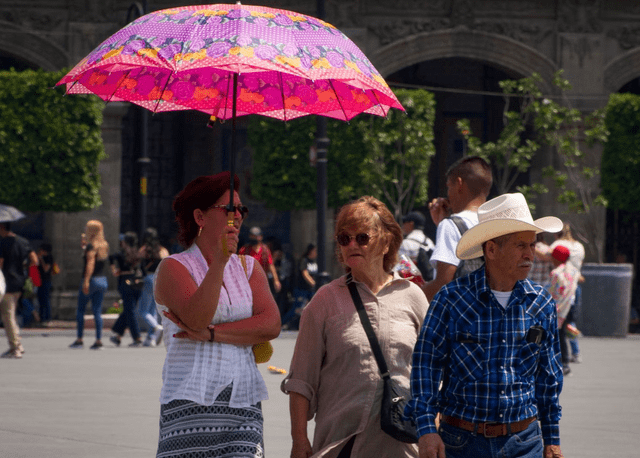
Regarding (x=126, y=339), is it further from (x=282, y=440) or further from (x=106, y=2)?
(x=282, y=440)

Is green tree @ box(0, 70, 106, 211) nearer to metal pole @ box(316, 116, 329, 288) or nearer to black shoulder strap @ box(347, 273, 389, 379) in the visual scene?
metal pole @ box(316, 116, 329, 288)

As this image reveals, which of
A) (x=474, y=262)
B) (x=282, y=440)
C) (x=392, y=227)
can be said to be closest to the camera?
(x=392, y=227)

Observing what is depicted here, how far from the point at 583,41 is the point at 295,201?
6783mm

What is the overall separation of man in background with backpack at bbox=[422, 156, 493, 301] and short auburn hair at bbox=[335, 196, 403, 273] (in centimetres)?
138

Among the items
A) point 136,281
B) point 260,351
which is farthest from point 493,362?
point 136,281

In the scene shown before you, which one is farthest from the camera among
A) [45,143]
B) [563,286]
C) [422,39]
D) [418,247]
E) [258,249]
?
[422,39]

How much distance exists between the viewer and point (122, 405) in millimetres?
10484

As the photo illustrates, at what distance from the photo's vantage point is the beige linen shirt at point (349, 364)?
4.46 meters

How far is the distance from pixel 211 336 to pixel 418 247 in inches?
237

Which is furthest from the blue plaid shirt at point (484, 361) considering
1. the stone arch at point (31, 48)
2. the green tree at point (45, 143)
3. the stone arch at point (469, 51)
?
the stone arch at point (31, 48)

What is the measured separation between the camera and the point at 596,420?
9.97m

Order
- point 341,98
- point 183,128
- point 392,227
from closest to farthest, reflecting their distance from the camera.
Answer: point 392,227 < point 341,98 < point 183,128

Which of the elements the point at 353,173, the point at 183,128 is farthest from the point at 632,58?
the point at 183,128

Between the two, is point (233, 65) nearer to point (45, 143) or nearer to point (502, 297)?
point (502, 297)
